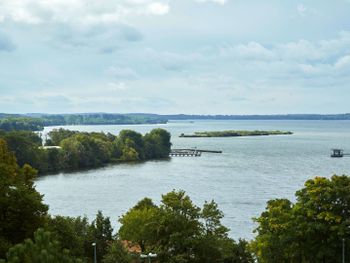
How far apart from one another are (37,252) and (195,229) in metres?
19.1

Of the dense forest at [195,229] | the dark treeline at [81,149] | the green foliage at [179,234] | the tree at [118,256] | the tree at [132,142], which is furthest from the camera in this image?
the tree at [132,142]

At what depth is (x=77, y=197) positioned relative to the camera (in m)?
83.7

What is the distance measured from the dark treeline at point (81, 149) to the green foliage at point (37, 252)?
102 m

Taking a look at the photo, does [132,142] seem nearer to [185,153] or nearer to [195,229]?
[185,153]

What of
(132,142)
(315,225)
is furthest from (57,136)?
(315,225)

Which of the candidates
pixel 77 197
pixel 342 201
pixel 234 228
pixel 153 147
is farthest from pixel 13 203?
pixel 153 147

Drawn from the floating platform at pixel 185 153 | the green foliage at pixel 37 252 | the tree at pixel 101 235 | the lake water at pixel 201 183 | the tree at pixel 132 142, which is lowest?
the lake water at pixel 201 183

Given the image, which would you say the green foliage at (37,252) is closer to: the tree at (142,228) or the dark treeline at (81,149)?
the tree at (142,228)

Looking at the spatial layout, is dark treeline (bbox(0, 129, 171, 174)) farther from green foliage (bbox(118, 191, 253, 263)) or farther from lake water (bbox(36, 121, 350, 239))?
green foliage (bbox(118, 191, 253, 263))

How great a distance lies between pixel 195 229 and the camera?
36750 mm

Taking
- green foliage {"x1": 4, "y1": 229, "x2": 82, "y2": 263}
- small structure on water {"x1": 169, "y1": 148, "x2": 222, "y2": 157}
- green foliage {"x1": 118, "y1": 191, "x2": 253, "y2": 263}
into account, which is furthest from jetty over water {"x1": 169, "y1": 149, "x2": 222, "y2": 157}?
green foliage {"x1": 4, "y1": 229, "x2": 82, "y2": 263}

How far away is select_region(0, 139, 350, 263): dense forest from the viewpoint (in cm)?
3014

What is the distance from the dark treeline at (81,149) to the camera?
121m

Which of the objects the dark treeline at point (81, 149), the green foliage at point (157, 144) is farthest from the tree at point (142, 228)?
the green foliage at point (157, 144)
